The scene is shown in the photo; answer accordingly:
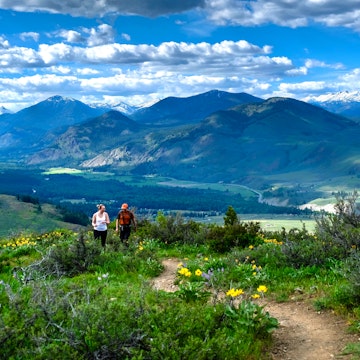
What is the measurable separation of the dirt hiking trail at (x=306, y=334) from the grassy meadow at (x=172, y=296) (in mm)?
219

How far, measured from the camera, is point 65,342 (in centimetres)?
597

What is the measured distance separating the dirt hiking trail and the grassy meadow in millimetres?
219

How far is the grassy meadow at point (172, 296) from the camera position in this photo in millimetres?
5984

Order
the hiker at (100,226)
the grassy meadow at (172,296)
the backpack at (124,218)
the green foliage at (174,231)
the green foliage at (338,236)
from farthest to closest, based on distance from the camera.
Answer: the green foliage at (174,231) → the backpack at (124,218) → the hiker at (100,226) → the green foliage at (338,236) → the grassy meadow at (172,296)

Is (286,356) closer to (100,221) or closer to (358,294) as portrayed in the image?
(358,294)

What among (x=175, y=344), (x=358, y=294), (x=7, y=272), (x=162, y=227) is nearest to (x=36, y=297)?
(x=175, y=344)

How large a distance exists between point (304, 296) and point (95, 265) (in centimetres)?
659

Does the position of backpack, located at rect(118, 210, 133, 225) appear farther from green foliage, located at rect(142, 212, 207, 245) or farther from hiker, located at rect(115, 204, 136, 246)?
green foliage, located at rect(142, 212, 207, 245)

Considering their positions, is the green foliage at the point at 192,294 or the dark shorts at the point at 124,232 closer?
the green foliage at the point at 192,294

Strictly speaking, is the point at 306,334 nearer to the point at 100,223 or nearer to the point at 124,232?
the point at 100,223

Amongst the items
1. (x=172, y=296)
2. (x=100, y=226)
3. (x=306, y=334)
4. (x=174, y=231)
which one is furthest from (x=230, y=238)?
(x=306, y=334)

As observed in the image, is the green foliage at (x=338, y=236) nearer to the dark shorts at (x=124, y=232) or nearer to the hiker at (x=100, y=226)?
the dark shorts at (x=124, y=232)

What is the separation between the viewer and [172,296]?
948 centimetres

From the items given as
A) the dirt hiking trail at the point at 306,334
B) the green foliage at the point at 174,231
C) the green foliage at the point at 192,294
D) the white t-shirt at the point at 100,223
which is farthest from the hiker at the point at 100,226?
the dirt hiking trail at the point at 306,334
